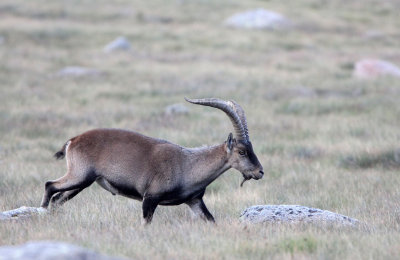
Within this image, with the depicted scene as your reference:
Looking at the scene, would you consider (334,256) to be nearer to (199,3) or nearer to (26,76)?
(26,76)

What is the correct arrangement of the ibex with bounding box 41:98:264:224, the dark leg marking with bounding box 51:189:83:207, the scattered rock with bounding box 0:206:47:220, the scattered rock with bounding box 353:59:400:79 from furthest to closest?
the scattered rock with bounding box 353:59:400:79 < the dark leg marking with bounding box 51:189:83:207 < the ibex with bounding box 41:98:264:224 < the scattered rock with bounding box 0:206:47:220

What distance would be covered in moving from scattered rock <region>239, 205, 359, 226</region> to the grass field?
23 centimetres

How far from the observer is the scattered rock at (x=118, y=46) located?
31163mm

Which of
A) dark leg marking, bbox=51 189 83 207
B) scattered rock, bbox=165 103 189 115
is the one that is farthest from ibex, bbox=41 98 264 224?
Answer: scattered rock, bbox=165 103 189 115

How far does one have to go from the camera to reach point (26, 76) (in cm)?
2345

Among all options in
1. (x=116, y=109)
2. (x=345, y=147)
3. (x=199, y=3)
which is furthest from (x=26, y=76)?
(x=199, y=3)

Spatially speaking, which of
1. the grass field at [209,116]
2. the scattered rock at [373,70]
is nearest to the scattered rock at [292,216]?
Answer: the grass field at [209,116]

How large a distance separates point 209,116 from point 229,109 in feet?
32.4

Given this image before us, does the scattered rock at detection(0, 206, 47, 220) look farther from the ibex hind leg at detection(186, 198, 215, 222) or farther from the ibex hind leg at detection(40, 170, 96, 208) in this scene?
the ibex hind leg at detection(186, 198, 215, 222)

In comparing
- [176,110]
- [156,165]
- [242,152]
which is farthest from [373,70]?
[156,165]

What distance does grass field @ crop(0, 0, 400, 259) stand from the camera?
22.0 ft

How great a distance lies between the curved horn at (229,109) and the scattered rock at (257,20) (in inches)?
1287

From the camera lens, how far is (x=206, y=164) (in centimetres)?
789

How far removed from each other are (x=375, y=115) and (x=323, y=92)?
5192 mm
